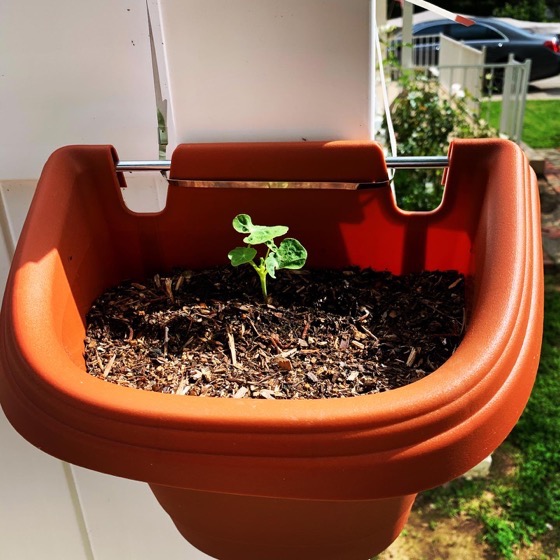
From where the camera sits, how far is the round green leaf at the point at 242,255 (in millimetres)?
609

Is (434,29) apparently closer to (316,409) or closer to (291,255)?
(291,255)

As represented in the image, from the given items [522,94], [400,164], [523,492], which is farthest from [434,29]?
[400,164]

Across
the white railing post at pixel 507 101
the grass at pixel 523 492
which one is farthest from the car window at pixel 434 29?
the grass at pixel 523 492

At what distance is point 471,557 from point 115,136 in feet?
4.33

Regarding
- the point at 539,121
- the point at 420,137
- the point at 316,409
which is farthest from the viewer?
the point at 539,121

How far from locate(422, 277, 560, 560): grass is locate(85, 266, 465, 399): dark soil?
1177mm

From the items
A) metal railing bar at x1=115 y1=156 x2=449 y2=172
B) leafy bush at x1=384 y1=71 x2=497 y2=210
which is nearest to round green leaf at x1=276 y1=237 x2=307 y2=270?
metal railing bar at x1=115 y1=156 x2=449 y2=172

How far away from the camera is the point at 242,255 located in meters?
0.61

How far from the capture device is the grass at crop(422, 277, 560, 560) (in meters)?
1.57

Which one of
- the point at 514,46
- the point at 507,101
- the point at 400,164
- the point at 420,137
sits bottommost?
the point at 514,46

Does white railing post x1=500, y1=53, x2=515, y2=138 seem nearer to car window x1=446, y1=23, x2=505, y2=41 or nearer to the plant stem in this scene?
car window x1=446, y1=23, x2=505, y2=41

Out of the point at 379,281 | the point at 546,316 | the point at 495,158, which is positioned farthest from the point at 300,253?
the point at 546,316

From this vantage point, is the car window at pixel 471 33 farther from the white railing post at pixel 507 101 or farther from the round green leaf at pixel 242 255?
the round green leaf at pixel 242 255

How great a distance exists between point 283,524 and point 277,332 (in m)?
0.17
